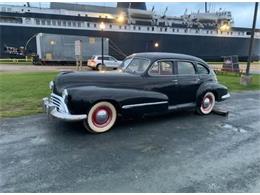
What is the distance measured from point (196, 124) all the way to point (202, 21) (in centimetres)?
4733

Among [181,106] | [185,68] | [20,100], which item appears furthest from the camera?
A: [20,100]

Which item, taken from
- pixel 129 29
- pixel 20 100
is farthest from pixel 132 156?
pixel 129 29

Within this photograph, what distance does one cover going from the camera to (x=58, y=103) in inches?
198

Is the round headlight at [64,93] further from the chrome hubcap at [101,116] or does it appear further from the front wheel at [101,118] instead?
the chrome hubcap at [101,116]

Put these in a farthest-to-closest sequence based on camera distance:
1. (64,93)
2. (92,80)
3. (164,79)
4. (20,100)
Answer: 1. (20,100)
2. (164,79)
3. (92,80)
4. (64,93)

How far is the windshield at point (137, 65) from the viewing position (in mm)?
5859

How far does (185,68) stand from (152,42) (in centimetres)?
3366

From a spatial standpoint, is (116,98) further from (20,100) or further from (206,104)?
(20,100)

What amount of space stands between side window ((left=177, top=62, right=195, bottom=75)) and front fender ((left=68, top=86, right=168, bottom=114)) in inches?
36.2

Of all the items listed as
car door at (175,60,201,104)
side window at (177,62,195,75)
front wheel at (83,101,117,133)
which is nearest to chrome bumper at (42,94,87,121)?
front wheel at (83,101,117,133)

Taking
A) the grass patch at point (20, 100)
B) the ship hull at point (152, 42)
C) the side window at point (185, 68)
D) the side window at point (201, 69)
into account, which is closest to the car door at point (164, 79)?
the side window at point (185, 68)

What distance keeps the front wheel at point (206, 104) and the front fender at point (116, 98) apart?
1311 millimetres

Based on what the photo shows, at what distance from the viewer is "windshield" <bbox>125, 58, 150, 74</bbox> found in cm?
586

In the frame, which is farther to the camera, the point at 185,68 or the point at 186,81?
the point at 185,68
